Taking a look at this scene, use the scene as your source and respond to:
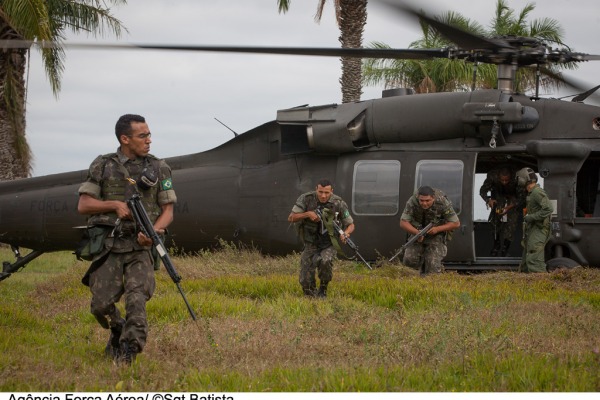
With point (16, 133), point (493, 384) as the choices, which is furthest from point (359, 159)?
point (16, 133)

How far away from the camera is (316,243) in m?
11.2

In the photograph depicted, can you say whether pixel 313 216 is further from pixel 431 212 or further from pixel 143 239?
pixel 143 239

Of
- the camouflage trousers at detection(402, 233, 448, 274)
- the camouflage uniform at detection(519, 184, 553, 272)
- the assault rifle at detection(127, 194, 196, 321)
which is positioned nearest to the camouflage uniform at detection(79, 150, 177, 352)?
the assault rifle at detection(127, 194, 196, 321)

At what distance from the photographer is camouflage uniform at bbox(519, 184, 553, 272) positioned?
515 inches

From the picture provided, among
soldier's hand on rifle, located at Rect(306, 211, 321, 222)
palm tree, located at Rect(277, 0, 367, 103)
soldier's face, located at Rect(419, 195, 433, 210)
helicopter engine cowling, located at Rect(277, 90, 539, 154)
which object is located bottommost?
soldier's hand on rifle, located at Rect(306, 211, 321, 222)

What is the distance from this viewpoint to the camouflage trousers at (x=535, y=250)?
13.1m

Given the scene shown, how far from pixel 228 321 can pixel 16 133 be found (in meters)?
16.7

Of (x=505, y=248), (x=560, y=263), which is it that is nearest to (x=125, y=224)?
(x=560, y=263)

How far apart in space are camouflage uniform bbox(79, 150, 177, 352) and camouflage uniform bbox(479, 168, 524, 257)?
8.02 meters

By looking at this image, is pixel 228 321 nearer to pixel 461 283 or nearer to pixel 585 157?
pixel 461 283

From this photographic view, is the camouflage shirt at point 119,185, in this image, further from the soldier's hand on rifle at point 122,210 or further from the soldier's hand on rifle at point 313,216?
the soldier's hand on rifle at point 313,216

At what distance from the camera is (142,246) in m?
7.35

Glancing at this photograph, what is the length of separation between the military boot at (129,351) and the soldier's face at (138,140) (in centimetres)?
153

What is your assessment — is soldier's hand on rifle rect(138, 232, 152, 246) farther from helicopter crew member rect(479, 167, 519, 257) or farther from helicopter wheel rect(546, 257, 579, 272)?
helicopter crew member rect(479, 167, 519, 257)
